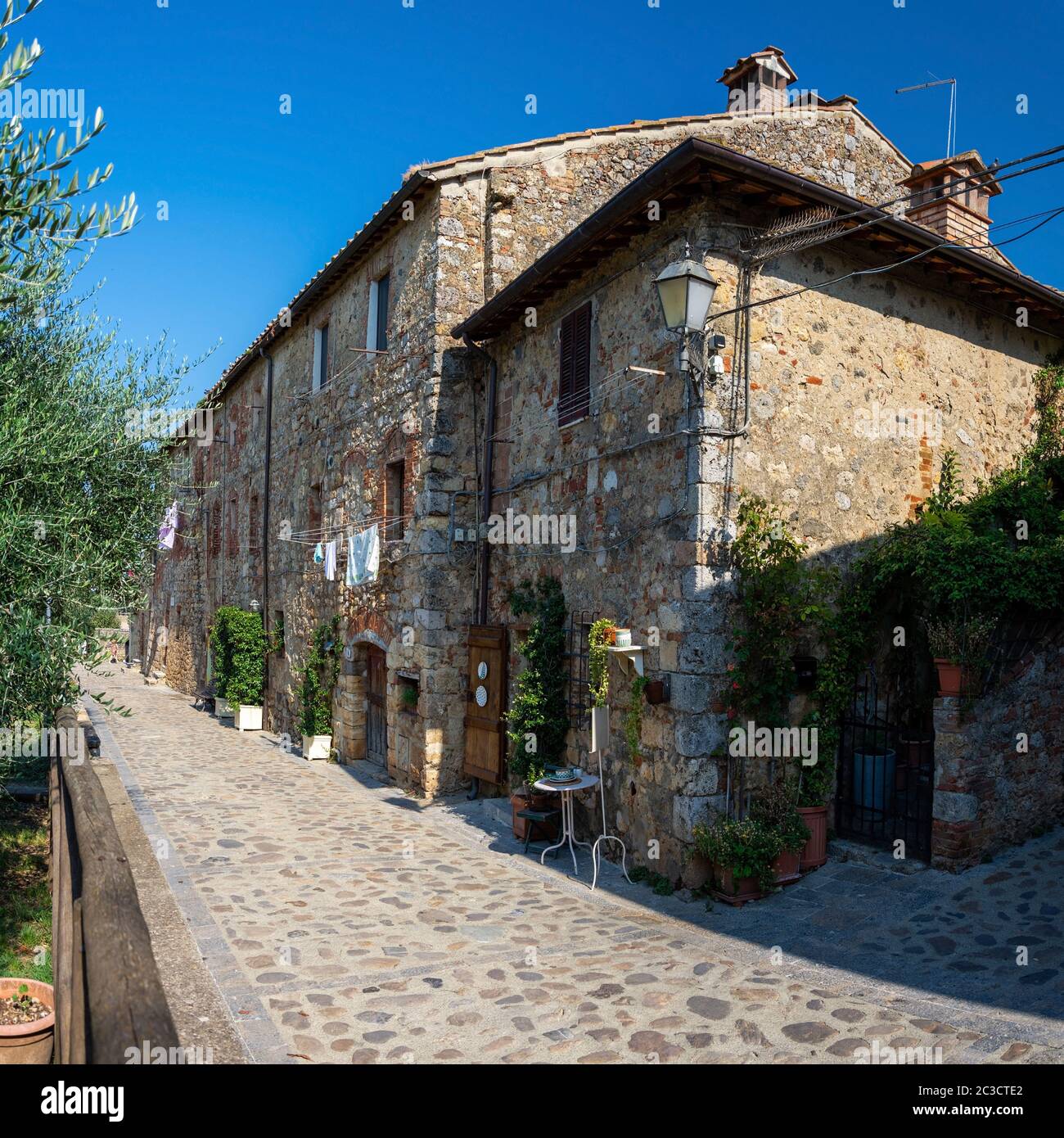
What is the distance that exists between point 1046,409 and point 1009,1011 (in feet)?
24.6

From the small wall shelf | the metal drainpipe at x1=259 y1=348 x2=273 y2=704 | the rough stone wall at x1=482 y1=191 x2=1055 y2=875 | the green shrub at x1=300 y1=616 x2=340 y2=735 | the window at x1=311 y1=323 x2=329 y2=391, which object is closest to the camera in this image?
the rough stone wall at x1=482 y1=191 x2=1055 y2=875

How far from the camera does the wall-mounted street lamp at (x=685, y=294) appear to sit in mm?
6500

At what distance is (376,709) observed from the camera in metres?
13.1

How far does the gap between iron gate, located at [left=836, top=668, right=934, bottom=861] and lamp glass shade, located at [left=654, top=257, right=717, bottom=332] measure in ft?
11.5

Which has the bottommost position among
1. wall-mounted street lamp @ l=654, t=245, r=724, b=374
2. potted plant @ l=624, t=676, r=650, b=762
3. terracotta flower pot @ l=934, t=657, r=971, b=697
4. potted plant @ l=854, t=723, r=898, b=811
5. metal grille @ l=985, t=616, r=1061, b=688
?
potted plant @ l=854, t=723, r=898, b=811

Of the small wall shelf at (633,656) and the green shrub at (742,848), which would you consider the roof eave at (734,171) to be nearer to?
the small wall shelf at (633,656)

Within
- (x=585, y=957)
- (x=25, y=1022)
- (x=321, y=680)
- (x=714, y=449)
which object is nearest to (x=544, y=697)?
(x=714, y=449)

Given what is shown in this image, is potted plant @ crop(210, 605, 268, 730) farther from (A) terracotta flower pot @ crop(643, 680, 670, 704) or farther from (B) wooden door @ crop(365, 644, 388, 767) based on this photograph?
(A) terracotta flower pot @ crop(643, 680, 670, 704)

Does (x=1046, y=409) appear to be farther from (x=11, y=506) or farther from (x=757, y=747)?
(x=11, y=506)

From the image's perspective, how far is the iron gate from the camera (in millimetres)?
7391

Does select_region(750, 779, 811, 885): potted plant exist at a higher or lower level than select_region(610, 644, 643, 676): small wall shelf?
lower

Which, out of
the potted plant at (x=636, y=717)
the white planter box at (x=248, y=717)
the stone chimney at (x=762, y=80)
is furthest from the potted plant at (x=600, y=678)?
the white planter box at (x=248, y=717)

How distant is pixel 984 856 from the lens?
6875 mm

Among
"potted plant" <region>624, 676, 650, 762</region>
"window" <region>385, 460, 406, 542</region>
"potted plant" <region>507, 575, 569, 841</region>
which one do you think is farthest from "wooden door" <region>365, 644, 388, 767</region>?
"potted plant" <region>624, 676, 650, 762</region>
